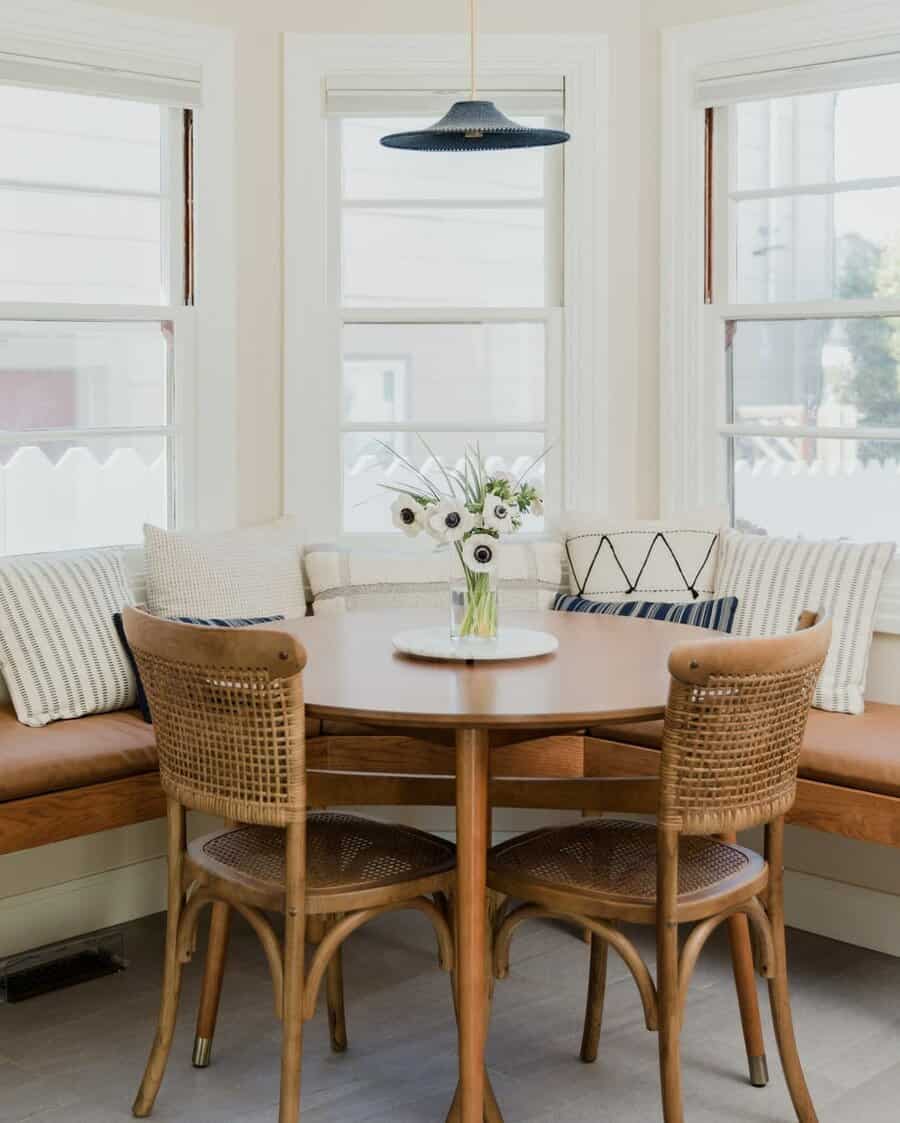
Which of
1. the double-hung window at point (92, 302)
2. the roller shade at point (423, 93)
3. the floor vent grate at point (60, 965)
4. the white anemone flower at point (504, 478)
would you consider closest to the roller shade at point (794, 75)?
the roller shade at point (423, 93)

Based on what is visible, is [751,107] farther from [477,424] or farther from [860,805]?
[860,805]

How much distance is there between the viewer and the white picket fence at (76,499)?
412 cm

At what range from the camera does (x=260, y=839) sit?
292 cm

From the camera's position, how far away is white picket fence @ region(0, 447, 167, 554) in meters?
4.12

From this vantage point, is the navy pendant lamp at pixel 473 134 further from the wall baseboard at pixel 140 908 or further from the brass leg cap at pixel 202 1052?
the wall baseboard at pixel 140 908

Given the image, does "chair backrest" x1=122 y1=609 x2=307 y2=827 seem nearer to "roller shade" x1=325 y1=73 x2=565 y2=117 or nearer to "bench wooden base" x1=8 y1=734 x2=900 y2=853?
"bench wooden base" x1=8 y1=734 x2=900 y2=853

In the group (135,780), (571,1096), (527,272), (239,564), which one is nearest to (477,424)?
(527,272)

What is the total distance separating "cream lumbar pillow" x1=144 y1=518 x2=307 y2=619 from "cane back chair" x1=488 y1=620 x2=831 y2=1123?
1.54m

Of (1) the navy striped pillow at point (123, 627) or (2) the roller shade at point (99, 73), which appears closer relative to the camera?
(1) the navy striped pillow at point (123, 627)

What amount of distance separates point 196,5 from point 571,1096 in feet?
10.4

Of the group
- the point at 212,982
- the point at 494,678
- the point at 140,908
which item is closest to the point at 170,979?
the point at 212,982

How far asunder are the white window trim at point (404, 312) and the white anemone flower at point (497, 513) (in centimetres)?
154

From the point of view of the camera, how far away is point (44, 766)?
3414mm

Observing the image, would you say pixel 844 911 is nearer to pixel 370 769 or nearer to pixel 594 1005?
pixel 594 1005
